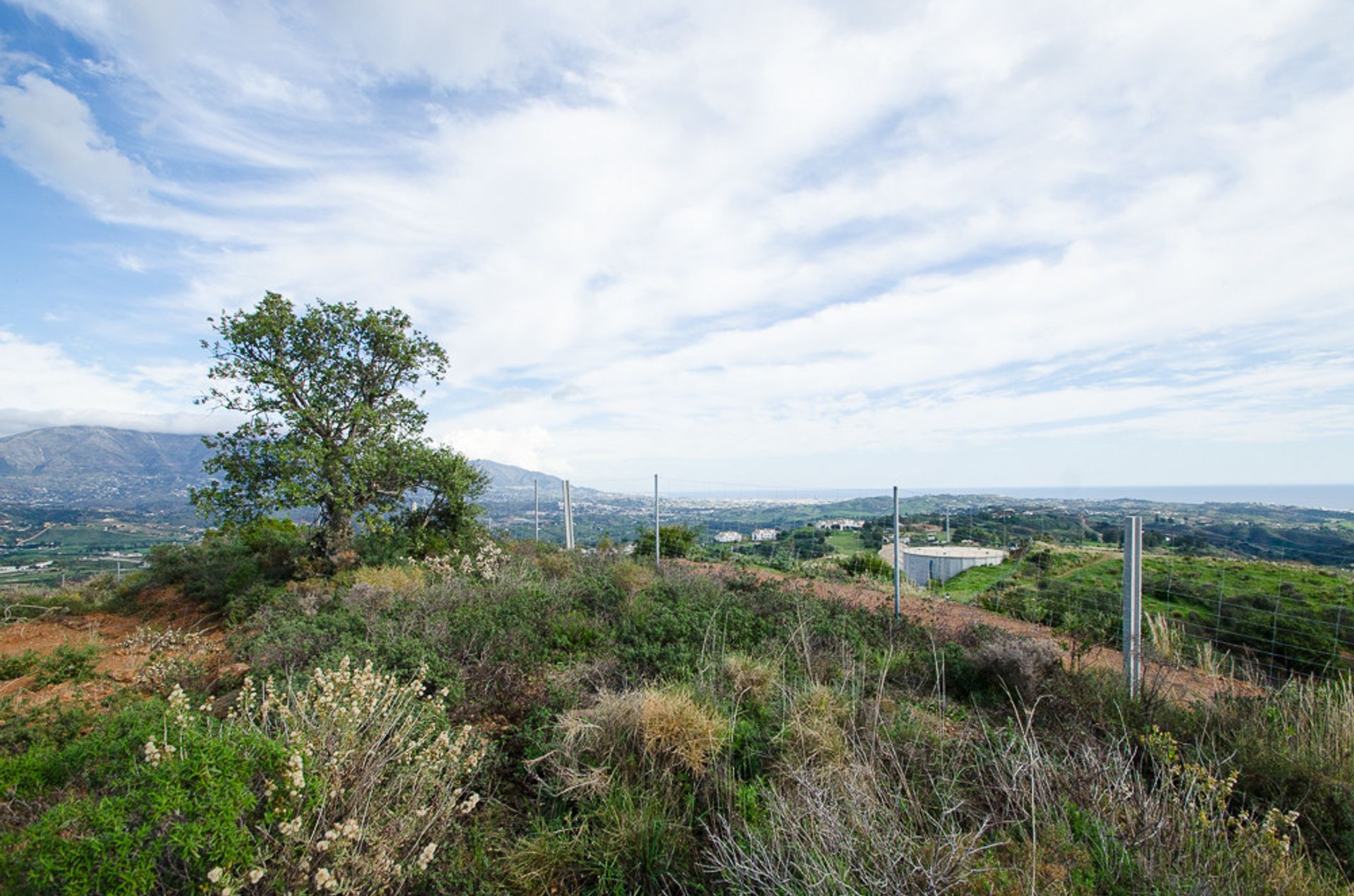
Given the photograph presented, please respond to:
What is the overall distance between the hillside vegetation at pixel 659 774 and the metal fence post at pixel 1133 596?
14.9 inches

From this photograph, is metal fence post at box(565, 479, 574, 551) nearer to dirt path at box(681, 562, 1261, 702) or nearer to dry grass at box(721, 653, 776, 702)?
dirt path at box(681, 562, 1261, 702)

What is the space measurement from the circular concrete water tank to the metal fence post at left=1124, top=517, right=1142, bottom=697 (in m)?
3.23

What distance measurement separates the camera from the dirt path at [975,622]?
5.09 m

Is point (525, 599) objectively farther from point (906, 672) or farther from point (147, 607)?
point (147, 607)

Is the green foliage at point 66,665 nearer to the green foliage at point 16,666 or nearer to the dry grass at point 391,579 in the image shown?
the green foliage at point 16,666

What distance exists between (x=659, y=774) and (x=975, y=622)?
5708mm

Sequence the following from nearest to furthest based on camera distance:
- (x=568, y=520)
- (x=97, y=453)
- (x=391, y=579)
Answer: (x=391, y=579) → (x=568, y=520) → (x=97, y=453)

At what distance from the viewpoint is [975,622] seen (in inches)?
297

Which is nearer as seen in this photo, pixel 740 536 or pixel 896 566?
pixel 896 566

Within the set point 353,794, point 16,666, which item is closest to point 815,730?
point 353,794

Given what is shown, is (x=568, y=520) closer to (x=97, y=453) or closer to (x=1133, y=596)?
(x=1133, y=596)

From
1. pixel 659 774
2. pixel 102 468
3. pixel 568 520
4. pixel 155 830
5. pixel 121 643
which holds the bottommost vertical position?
pixel 121 643

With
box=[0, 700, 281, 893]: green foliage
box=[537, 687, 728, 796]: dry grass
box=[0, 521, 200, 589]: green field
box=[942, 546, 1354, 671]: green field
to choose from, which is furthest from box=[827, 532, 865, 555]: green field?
box=[0, 521, 200, 589]: green field

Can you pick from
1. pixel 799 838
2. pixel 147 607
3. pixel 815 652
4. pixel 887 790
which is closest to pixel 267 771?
pixel 799 838
